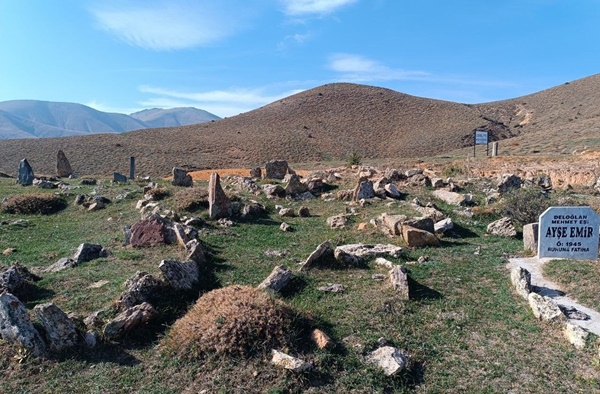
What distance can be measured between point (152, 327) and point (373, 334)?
137 inches

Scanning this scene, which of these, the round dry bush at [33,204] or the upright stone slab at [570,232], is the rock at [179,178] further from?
the upright stone slab at [570,232]

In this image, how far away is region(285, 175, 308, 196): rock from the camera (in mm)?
18359

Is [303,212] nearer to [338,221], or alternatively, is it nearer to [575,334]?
[338,221]

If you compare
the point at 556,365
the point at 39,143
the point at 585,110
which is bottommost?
the point at 556,365

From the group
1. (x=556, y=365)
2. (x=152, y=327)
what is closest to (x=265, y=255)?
(x=152, y=327)

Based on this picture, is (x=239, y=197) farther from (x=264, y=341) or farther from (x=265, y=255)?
(x=264, y=341)

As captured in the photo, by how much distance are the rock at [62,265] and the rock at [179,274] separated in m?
3.09

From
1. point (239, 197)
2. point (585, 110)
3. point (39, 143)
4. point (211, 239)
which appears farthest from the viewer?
point (585, 110)

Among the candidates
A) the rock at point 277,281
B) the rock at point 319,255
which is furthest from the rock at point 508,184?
the rock at point 277,281

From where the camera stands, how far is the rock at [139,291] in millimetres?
7309

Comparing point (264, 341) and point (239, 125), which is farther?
point (239, 125)

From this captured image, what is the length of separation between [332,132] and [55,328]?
64.6 metres

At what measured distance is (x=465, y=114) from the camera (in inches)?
2965

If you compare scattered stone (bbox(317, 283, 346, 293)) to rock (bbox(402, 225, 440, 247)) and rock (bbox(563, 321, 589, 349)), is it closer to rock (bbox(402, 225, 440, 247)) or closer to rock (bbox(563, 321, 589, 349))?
rock (bbox(402, 225, 440, 247))
